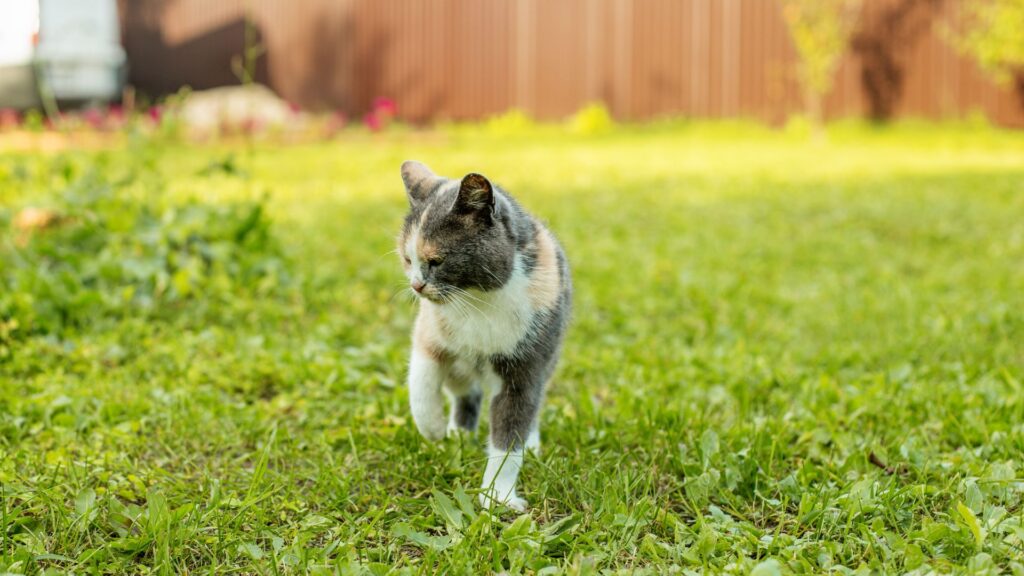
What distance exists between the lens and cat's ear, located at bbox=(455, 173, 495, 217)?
265 cm

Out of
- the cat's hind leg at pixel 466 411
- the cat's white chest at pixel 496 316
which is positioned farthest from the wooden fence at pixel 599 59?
the cat's white chest at pixel 496 316

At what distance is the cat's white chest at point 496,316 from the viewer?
9.42 feet

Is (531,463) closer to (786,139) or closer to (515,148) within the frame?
(515,148)

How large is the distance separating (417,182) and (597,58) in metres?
12.7

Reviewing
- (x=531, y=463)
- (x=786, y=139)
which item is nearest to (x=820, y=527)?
(x=531, y=463)

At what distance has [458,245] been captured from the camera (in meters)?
2.76

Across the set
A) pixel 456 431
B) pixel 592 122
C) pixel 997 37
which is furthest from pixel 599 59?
pixel 456 431

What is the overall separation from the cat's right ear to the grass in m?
0.50

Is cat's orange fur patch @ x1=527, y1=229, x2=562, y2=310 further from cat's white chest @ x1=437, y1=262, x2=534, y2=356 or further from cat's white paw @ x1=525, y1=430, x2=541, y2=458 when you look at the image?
cat's white paw @ x1=525, y1=430, x2=541, y2=458

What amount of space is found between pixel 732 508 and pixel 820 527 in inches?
10.4

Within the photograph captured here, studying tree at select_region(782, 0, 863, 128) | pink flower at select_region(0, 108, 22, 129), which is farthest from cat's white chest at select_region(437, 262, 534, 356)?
tree at select_region(782, 0, 863, 128)

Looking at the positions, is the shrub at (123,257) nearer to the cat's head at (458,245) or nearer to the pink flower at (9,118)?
the cat's head at (458,245)

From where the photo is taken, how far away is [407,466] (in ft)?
9.96

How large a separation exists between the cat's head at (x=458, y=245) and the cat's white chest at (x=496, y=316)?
0.05 meters
